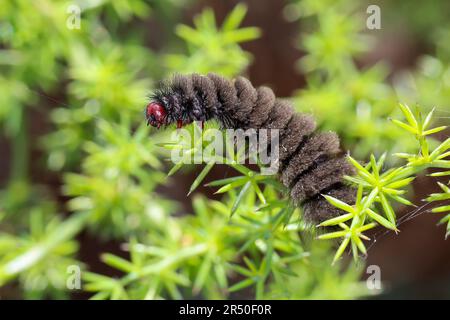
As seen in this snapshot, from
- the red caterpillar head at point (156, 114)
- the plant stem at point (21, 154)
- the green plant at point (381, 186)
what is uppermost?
the plant stem at point (21, 154)

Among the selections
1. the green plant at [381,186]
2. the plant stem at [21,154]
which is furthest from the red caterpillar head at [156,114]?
the plant stem at [21,154]

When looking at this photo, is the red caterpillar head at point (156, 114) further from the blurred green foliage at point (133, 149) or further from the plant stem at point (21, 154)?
the plant stem at point (21, 154)

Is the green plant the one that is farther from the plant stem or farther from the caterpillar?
the plant stem

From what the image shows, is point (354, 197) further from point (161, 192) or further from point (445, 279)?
point (445, 279)

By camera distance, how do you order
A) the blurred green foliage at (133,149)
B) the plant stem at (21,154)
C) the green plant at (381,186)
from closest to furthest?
1. the green plant at (381,186)
2. the blurred green foliage at (133,149)
3. the plant stem at (21,154)

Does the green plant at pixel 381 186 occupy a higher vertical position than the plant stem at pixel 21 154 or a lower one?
lower

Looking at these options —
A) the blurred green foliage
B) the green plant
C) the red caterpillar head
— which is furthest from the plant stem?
the green plant
